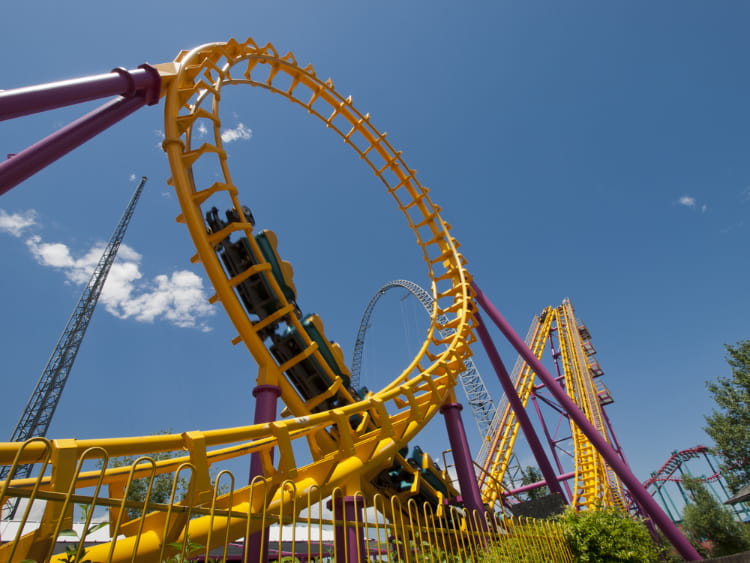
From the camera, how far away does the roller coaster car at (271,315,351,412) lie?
235 inches

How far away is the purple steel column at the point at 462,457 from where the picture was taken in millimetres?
7492

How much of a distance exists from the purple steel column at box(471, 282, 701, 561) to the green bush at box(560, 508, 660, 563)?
1.69 m

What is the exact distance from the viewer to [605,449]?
9.34 meters

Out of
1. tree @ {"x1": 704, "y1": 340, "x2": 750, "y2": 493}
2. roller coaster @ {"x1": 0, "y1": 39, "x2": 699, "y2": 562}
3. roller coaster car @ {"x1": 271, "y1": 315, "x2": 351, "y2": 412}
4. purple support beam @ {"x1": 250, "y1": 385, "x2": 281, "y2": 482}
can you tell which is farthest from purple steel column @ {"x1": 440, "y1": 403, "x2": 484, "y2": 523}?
tree @ {"x1": 704, "y1": 340, "x2": 750, "y2": 493}

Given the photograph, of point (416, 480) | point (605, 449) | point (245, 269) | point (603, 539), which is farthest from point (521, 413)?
point (245, 269)

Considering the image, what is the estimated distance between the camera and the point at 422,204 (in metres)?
11.7

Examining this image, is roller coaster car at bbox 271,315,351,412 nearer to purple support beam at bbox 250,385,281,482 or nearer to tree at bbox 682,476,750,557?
purple support beam at bbox 250,385,281,482

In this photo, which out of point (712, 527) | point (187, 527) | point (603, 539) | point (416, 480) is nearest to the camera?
point (187, 527)

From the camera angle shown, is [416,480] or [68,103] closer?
[68,103]

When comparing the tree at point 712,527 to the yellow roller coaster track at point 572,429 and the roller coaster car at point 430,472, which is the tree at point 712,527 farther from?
the roller coaster car at point 430,472

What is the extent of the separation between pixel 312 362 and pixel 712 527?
24.5 metres

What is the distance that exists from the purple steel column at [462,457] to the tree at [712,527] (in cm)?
1958

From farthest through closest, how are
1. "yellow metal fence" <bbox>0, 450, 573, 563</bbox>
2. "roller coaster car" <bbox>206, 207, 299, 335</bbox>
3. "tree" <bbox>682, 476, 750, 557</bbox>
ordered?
"tree" <bbox>682, 476, 750, 557</bbox> → "roller coaster car" <bbox>206, 207, 299, 335</bbox> → "yellow metal fence" <bbox>0, 450, 573, 563</bbox>

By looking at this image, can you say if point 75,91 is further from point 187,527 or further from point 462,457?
point 462,457
